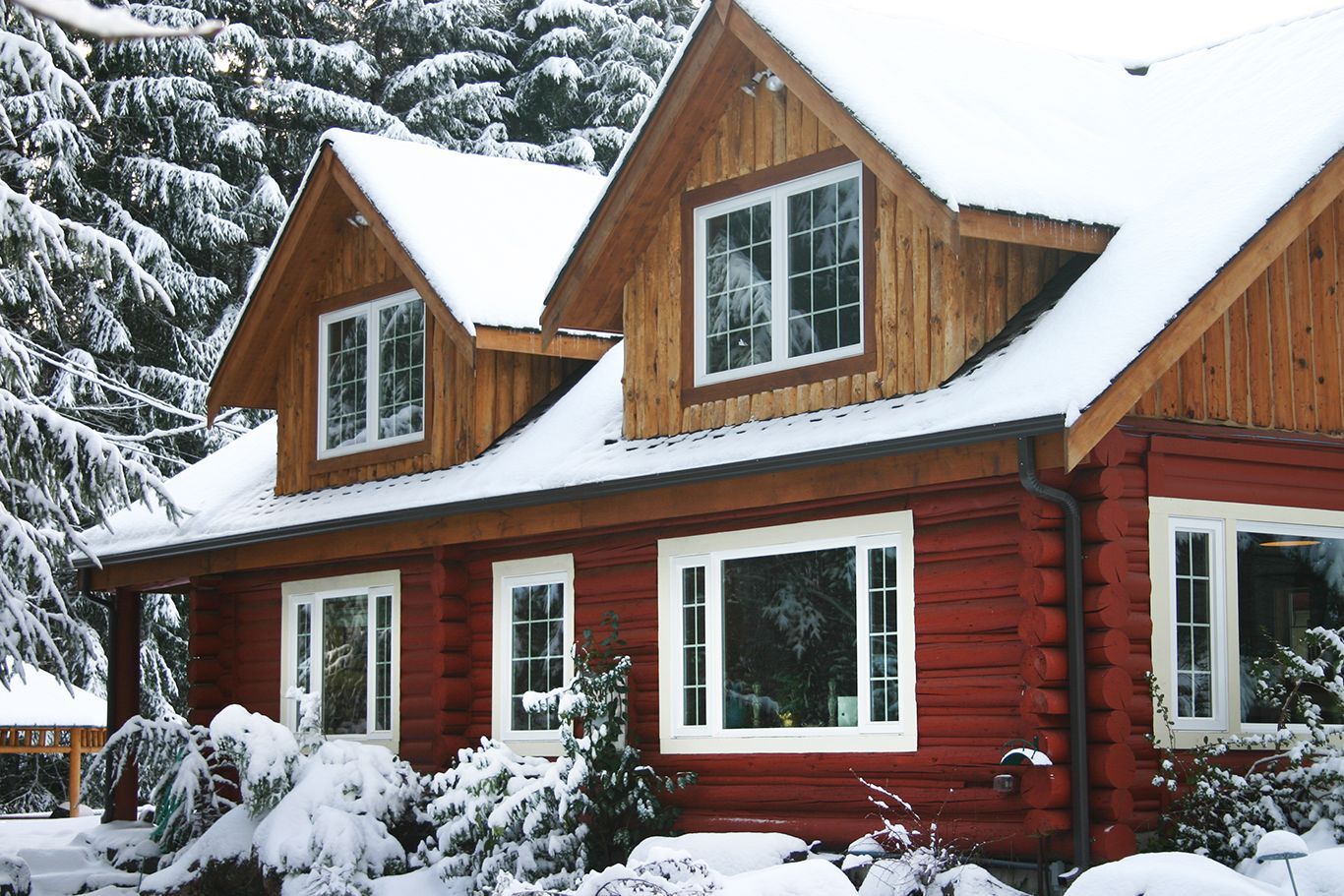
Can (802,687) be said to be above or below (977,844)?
above

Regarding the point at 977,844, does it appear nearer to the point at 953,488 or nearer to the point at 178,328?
the point at 953,488

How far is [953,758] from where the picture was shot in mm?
11383

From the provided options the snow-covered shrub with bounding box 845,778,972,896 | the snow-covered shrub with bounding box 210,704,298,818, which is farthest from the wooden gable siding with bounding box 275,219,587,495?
the snow-covered shrub with bounding box 845,778,972,896

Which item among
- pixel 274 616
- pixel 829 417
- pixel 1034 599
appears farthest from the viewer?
pixel 274 616

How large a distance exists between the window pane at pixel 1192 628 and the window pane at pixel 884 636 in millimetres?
1835

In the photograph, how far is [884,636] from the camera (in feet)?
39.6

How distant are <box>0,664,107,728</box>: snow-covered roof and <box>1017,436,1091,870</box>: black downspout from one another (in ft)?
55.3

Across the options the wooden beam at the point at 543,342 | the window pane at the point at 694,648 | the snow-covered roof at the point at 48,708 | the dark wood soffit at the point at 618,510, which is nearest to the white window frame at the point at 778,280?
the dark wood soffit at the point at 618,510

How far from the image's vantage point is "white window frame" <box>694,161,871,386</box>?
12766mm

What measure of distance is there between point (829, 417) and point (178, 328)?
20849 millimetres

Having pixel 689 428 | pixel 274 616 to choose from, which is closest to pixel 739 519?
pixel 689 428

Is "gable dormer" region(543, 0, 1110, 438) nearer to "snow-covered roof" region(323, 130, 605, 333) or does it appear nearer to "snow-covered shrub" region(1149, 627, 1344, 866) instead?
"snow-covered roof" region(323, 130, 605, 333)

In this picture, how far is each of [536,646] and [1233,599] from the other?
6185 millimetres

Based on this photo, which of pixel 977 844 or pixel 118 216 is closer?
pixel 977 844
